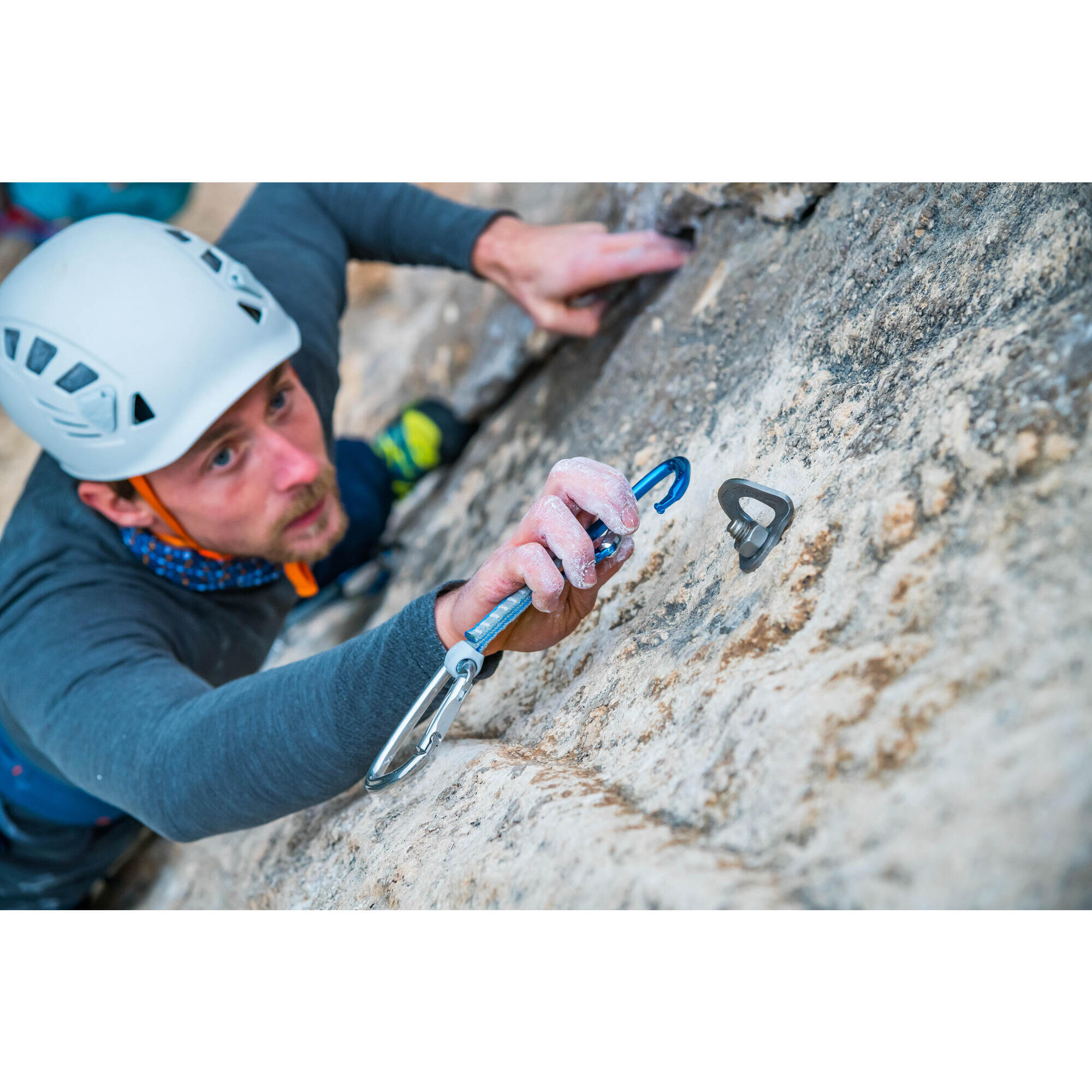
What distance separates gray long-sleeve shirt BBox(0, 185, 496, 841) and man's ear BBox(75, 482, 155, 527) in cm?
3

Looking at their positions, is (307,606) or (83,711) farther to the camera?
(307,606)

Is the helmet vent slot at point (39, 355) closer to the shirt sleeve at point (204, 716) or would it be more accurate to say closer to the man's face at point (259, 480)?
the man's face at point (259, 480)

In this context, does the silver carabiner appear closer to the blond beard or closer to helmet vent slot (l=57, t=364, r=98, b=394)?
the blond beard

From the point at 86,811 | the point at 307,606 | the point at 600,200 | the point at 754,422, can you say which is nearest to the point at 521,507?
the point at 754,422

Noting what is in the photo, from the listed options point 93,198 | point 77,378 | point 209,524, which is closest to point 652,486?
point 209,524

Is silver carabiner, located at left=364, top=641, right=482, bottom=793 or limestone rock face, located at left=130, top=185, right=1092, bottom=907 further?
silver carabiner, located at left=364, top=641, right=482, bottom=793

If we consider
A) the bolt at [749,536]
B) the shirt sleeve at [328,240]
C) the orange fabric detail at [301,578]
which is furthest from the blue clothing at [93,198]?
the bolt at [749,536]

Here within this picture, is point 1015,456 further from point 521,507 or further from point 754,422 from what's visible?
point 521,507

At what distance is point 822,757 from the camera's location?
745 mm

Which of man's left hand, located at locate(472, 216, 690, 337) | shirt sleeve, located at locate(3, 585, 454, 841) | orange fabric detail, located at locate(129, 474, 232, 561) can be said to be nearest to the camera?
shirt sleeve, located at locate(3, 585, 454, 841)

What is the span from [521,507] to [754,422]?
0.66m

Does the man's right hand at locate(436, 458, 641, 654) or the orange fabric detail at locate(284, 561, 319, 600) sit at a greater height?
the man's right hand at locate(436, 458, 641, 654)

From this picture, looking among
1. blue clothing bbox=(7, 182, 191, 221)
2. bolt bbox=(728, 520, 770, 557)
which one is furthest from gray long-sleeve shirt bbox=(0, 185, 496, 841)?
blue clothing bbox=(7, 182, 191, 221)

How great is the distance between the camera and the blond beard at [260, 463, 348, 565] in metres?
1.71
